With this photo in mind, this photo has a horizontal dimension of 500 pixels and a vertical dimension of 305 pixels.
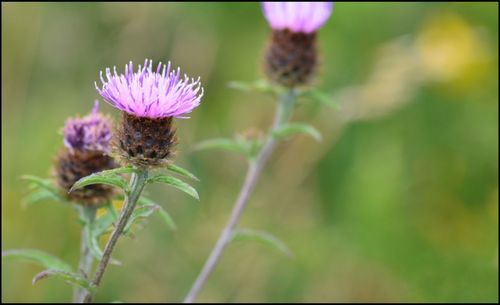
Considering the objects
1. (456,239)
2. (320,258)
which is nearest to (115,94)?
(320,258)

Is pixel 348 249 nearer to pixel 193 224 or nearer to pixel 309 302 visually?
pixel 309 302

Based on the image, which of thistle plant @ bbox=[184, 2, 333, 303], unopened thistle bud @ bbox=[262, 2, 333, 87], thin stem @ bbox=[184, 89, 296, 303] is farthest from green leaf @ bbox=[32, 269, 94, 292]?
unopened thistle bud @ bbox=[262, 2, 333, 87]

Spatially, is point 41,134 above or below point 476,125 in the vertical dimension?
below

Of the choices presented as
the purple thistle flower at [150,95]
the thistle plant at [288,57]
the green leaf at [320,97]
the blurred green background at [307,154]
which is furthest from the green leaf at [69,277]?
the blurred green background at [307,154]

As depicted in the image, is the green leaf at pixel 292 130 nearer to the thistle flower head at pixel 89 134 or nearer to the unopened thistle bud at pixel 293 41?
the unopened thistle bud at pixel 293 41

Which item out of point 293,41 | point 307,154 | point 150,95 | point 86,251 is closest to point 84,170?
point 86,251

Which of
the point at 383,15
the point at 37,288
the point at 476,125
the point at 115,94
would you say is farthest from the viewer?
the point at 383,15

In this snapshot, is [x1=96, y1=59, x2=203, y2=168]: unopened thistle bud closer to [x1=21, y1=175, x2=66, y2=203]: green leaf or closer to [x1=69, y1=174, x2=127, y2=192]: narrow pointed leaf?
[x1=69, y1=174, x2=127, y2=192]: narrow pointed leaf
